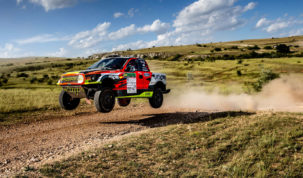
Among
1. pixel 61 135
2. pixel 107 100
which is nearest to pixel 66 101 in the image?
pixel 61 135

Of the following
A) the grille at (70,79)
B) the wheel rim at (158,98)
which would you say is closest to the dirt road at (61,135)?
the wheel rim at (158,98)

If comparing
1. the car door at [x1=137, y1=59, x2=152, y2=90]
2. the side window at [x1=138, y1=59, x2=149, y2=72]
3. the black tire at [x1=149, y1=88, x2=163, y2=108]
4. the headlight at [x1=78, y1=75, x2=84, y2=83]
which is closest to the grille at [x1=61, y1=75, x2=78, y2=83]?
the headlight at [x1=78, y1=75, x2=84, y2=83]

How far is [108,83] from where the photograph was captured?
9.66m

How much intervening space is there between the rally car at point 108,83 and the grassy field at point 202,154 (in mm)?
2204

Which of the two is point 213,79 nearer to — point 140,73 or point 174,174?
point 140,73

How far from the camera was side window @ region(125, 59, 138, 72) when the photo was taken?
10196 mm

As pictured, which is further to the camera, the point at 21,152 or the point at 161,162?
the point at 21,152

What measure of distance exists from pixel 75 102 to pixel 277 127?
27.4 feet

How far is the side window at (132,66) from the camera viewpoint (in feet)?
33.5

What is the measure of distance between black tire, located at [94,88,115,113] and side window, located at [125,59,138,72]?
1398mm

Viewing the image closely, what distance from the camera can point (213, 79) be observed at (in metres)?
41.5

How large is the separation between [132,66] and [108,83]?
148 cm

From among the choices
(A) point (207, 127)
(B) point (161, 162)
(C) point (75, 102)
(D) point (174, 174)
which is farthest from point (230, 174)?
(C) point (75, 102)

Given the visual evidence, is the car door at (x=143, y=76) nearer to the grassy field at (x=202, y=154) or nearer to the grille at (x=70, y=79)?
the grille at (x=70, y=79)
